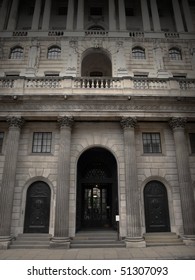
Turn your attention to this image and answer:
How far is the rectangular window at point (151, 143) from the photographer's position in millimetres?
14375

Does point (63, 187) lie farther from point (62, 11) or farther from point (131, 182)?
point (62, 11)

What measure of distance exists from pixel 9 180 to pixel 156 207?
9.89 m

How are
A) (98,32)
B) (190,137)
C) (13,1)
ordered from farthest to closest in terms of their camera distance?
(13,1) → (98,32) → (190,137)

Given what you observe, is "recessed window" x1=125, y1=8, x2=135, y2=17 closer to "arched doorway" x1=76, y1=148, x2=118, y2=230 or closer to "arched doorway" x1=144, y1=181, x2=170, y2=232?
"arched doorway" x1=76, y1=148, x2=118, y2=230

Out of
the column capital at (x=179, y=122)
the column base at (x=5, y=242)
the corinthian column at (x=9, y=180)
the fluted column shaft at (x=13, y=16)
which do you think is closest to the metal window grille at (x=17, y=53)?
the fluted column shaft at (x=13, y=16)

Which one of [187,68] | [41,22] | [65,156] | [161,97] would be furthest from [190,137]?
[41,22]

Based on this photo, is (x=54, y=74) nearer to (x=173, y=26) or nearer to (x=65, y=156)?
(x=65, y=156)

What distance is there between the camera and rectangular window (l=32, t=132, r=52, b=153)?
46.3 feet

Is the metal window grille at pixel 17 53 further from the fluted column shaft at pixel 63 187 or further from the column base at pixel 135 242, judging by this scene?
the column base at pixel 135 242

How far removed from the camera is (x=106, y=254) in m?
9.69

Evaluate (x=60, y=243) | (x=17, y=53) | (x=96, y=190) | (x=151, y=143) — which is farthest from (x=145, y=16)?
(x=60, y=243)

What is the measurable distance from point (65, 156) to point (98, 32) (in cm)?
1267
